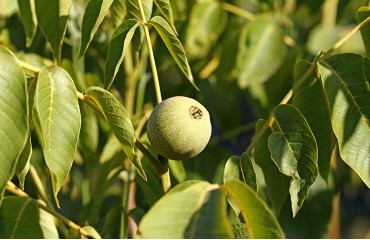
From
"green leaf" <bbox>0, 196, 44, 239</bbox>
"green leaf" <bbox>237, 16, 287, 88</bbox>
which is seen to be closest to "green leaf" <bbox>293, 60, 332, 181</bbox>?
"green leaf" <bbox>0, 196, 44, 239</bbox>

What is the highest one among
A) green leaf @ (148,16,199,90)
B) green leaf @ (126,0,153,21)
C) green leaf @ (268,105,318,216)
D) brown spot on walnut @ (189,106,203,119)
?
green leaf @ (126,0,153,21)

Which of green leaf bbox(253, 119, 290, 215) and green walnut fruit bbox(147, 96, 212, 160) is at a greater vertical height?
green walnut fruit bbox(147, 96, 212, 160)

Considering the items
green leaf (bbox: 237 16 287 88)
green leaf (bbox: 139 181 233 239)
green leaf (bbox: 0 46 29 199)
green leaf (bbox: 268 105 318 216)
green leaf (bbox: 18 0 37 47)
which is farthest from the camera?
green leaf (bbox: 237 16 287 88)

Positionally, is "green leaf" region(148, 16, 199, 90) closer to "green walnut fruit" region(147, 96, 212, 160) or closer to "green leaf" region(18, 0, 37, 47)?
"green walnut fruit" region(147, 96, 212, 160)

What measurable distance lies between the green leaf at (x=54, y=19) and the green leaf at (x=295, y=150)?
52 cm

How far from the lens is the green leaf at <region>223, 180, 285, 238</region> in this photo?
44.8 inches

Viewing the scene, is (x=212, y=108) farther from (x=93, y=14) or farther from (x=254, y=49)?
(x=93, y=14)

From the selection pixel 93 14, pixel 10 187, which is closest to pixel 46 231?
pixel 10 187

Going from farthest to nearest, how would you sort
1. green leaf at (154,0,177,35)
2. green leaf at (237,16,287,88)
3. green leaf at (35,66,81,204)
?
green leaf at (237,16,287,88), green leaf at (154,0,177,35), green leaf at (35,66,81,204)

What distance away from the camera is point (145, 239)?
1103 millimetres

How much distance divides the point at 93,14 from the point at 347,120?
1.91 feet

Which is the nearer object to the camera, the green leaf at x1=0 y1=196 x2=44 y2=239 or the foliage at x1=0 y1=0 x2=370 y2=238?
the foliage at x1=0 y1=0 x2=370 y2=238

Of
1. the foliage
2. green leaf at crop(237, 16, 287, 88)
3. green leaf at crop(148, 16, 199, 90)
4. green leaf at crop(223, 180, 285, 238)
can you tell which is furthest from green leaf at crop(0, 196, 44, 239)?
green leaf at crop(237, 16, 287, 88)

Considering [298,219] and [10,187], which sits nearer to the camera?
[10,187]
